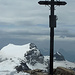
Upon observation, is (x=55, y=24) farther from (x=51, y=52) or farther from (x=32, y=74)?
(x=32, y=74)

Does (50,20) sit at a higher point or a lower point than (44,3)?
lower

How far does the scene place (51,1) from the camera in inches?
1316

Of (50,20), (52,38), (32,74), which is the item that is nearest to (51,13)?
(50,20)

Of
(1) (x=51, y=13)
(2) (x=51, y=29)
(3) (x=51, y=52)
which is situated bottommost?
(3) (x=51, y=52)

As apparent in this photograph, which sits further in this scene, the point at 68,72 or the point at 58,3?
the point at 68,72

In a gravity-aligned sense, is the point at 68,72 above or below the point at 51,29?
below

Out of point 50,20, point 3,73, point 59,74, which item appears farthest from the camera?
point 59,74

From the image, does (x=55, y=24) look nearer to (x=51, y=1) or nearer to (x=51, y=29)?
(x=51, y=29)

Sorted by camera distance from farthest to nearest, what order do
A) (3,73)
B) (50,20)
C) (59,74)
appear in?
(59,74) < (3,73) < (50,20)

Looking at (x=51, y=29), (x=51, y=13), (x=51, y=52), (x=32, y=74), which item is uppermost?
(x=51, y=13)

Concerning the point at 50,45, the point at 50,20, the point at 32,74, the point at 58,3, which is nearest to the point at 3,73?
the point at 32,74

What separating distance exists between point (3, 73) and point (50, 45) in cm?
812

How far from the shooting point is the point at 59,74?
37875mm

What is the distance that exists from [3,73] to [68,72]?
972 centimetres
